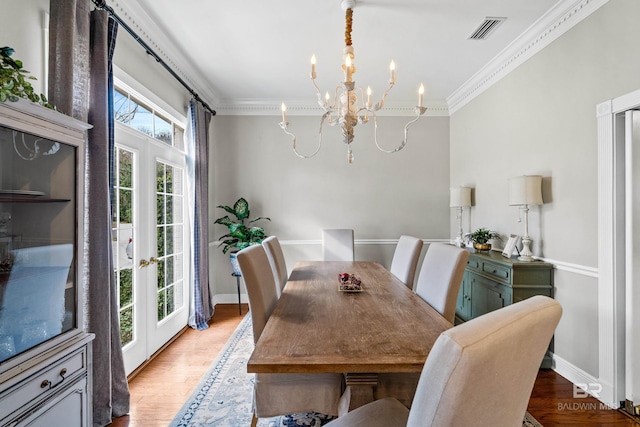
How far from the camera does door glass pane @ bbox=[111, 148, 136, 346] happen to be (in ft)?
7.47

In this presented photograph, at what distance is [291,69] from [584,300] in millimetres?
3322

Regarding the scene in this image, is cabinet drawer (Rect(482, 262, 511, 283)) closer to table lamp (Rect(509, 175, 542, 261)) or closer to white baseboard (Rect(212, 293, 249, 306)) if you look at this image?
table lamp (Rect(509, 175, 542, 261))

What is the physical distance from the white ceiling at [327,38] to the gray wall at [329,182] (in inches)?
26.1

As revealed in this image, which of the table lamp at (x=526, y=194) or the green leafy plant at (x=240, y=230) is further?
the green leafy plant at (x=240, y=230)

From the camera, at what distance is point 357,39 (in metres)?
2.75

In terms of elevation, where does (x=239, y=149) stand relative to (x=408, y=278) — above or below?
above

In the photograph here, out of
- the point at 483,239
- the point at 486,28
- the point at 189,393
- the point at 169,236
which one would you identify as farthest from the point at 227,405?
the point at 486,28

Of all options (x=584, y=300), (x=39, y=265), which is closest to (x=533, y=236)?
(x=584, y=300)

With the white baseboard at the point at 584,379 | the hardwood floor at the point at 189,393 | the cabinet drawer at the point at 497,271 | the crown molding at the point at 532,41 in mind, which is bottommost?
the hardwood floor at the point at 189,393

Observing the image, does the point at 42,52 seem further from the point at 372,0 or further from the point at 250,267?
the point at 372,0

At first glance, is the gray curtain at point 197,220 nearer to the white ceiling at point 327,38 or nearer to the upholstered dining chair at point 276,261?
the white ceiling at point 327,38

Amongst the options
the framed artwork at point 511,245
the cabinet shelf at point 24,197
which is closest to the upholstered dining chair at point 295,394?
the cabinet shelf at point 24,197

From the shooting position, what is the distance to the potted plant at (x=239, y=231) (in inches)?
149

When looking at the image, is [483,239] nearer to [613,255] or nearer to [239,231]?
[613,255]
